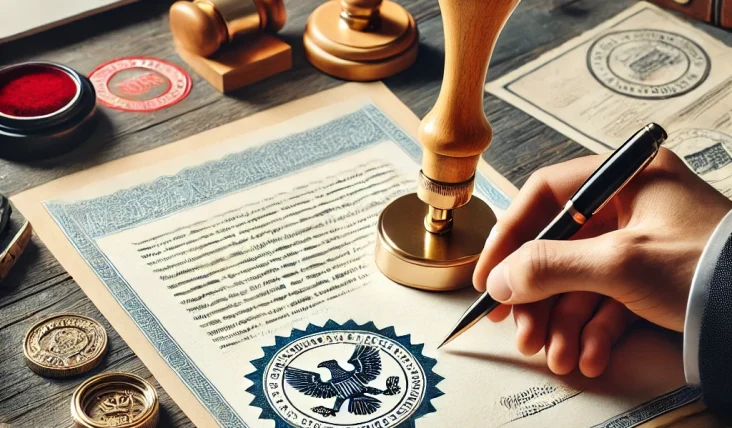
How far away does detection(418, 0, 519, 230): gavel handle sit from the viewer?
810 mm

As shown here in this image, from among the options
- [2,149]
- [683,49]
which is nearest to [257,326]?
[2,149]

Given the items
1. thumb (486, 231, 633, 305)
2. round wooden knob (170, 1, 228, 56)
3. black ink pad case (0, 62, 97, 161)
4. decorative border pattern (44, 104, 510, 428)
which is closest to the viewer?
thumb (486, 231, 633, 305)

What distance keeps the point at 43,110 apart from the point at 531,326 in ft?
2.04

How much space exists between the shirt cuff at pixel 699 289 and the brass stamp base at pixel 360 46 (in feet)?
1.83

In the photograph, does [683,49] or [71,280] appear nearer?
[71,280]

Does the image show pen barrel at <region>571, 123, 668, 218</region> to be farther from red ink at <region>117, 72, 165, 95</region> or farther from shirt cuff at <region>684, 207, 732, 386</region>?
red ink at <region>117, 72, 165, 95</region>

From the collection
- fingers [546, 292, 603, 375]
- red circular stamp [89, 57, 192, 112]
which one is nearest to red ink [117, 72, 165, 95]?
red circular stamp [89, 57, 192, 112]

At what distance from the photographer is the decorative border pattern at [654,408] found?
2.62ft

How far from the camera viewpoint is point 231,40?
118 cm

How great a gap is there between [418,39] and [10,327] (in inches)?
26.9

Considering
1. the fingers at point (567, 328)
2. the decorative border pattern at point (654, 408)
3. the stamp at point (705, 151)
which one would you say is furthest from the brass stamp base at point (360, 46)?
the decorative border pattern at point (654, 408)

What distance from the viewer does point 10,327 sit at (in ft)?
2.83

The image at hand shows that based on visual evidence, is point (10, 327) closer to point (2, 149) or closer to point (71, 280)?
point (71, 280)

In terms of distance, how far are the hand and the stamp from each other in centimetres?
23
